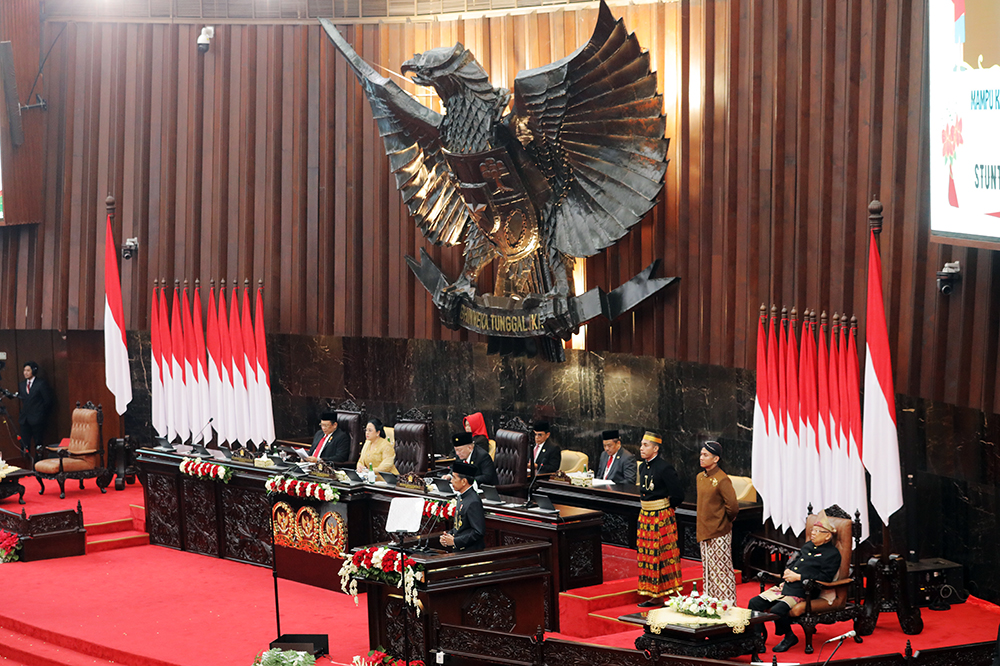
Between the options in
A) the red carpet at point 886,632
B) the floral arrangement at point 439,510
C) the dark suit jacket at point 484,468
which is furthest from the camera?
the dark suit jacket at point 484,468

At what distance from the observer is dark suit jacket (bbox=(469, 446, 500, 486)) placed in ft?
35.0

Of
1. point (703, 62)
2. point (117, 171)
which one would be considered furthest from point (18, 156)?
point (703, 62)

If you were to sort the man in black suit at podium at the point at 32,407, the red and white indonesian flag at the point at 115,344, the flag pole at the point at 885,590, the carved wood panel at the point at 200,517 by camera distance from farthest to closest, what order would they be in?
the man in black suit at podium at the point at 32,407 < the red and white indonesian flag at the point at 115,344 < the carved wood panel at the point at 200,517 < the flag pole at the point at 885,590

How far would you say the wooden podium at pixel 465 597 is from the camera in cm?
749

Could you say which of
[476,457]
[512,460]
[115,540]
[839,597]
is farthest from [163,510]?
[839,597]

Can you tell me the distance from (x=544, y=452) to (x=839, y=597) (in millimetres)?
4179

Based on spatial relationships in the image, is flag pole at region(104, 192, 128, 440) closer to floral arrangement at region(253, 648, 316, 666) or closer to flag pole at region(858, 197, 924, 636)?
floral arrangement at region(253, 648, 316, 666)

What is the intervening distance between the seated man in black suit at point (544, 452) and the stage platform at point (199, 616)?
4.36 ft

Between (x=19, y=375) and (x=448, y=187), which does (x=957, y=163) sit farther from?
(x=19, y=375)

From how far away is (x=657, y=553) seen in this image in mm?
8852

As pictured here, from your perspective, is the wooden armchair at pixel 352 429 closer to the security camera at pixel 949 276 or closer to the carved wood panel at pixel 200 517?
the carved wood panel at pixel 200 517

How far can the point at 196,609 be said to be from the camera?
9.59 meters

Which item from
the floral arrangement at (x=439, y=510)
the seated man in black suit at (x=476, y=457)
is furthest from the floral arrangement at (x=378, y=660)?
the seated man in black suit at (x=476, y=457)

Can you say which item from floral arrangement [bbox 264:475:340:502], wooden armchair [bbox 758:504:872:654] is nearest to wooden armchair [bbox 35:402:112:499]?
floral arrangement [bbox 264:475:340:502]
